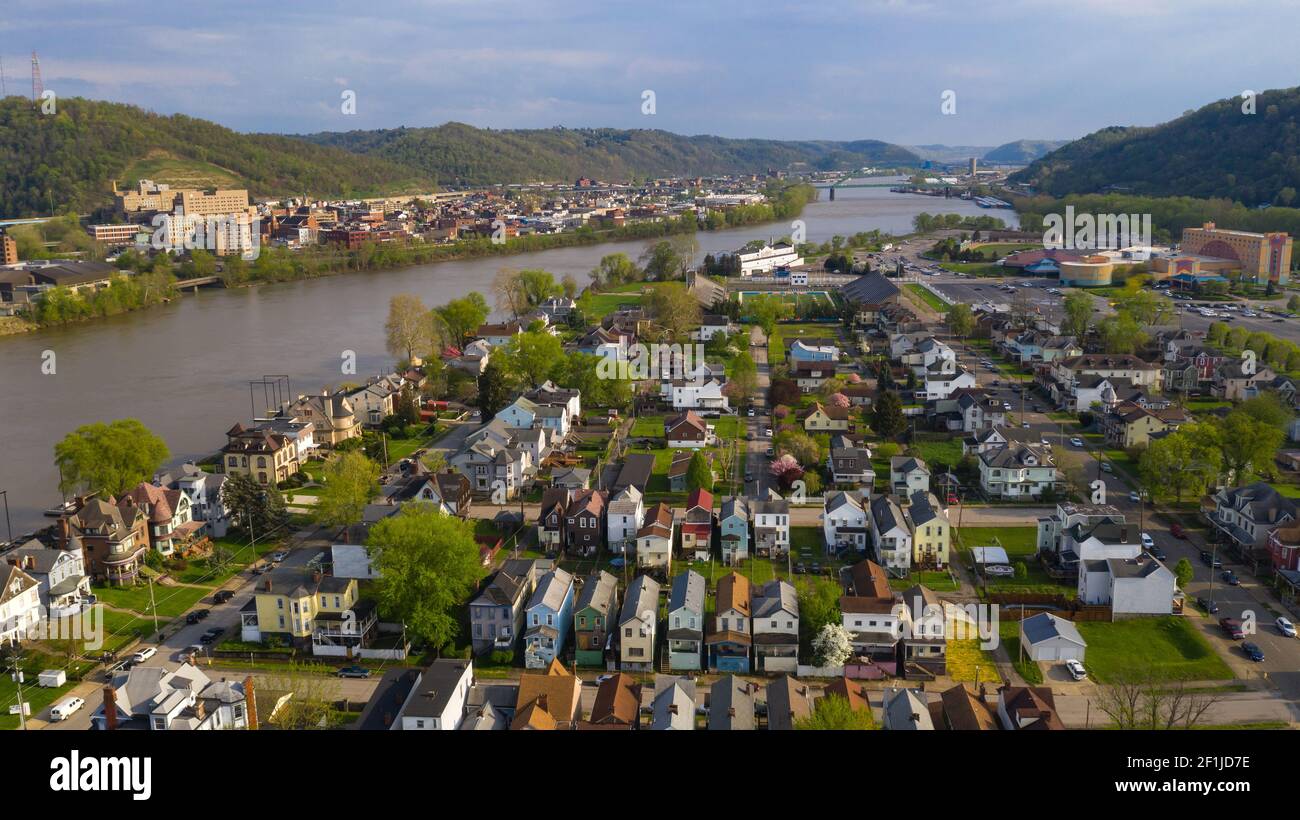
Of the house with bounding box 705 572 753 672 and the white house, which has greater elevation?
the white house

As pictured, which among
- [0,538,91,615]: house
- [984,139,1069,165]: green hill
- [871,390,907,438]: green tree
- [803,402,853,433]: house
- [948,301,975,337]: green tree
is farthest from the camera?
[984,139,1069,165]: green hill

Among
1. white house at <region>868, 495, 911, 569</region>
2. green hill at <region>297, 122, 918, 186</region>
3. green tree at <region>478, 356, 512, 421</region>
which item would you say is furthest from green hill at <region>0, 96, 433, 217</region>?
white house at <region>868, 495, 911, 569</region>

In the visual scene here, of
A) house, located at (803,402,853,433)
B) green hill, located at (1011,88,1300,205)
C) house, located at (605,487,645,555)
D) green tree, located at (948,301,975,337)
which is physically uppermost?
green hill, located at (1011,88,1300,205)

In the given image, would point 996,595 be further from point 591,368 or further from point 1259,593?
point 591,368

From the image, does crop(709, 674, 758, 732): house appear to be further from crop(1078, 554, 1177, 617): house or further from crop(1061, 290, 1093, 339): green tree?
crop(1061, 290, 1093, 339): green tree

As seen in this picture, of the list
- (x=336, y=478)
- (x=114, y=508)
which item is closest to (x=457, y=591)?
(x=336, y=478)

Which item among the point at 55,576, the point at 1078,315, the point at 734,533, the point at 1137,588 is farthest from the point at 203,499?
the point at 1078,315
